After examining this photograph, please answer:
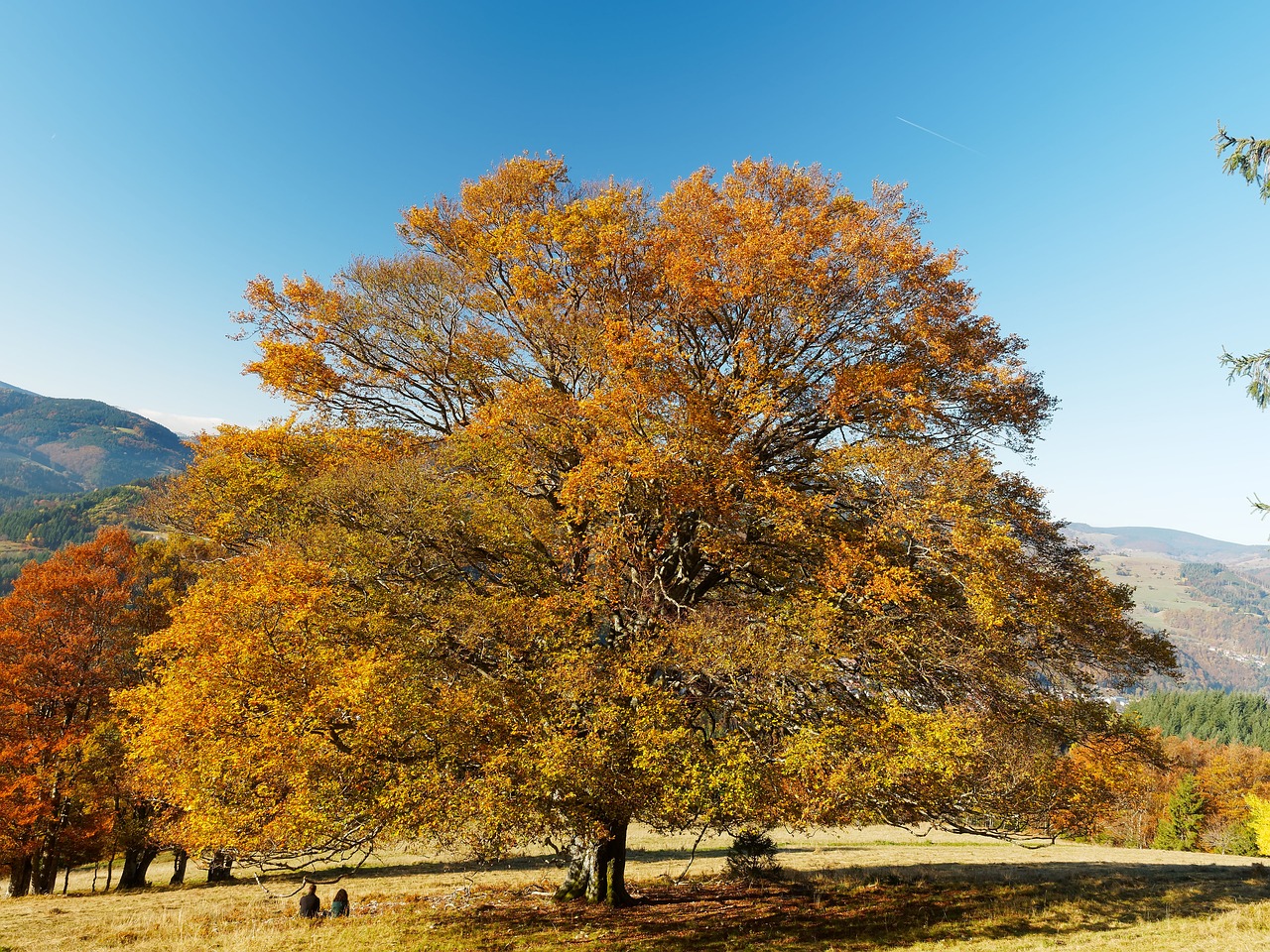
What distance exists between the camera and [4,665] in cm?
2605

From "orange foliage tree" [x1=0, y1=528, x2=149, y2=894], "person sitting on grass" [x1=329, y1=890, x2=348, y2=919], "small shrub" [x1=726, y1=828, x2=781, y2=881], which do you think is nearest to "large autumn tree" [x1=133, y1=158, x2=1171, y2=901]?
"small shrub" [x1=726, y1=828, x2=781, y2=881]

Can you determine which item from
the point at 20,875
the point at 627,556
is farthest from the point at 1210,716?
the point at 20,875

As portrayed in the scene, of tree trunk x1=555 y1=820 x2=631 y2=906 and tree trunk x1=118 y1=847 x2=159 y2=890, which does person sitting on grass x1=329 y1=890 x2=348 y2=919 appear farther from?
tree trunk x1=118 y1=847 x2=159 y2=890

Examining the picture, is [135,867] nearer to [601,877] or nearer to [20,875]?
[20,875]

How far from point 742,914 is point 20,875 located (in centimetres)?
3306

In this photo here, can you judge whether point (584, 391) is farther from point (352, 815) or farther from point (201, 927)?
point (201, 927)

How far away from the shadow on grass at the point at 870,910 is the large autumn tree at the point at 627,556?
236 centimetres

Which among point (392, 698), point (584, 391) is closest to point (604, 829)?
point (392, 698)

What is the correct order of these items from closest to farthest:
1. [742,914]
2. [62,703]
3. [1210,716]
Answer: [742,914], [62,703], [1210,716]

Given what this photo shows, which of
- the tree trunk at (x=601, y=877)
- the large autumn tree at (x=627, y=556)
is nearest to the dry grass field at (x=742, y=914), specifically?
the tree trunk at (x=601, y=877)

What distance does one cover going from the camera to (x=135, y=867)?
97.4 ft

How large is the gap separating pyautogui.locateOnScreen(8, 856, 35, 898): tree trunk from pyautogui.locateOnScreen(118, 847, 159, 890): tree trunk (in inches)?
139

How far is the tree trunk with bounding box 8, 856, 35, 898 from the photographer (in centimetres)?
2758

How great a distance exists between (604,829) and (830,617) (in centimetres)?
647
